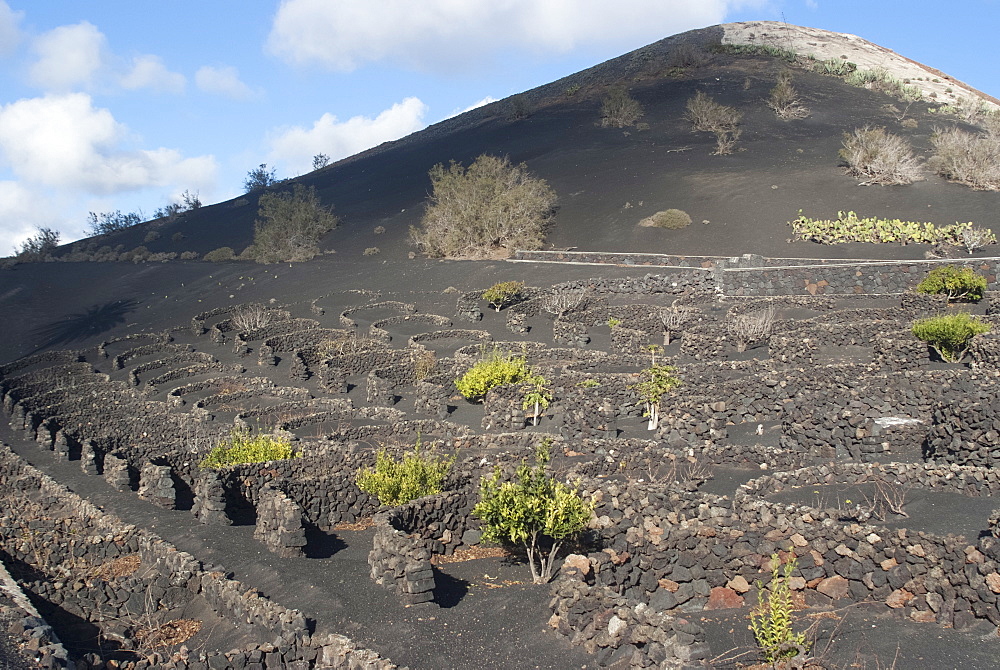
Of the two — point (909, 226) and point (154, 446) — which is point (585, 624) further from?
point (909, 226)

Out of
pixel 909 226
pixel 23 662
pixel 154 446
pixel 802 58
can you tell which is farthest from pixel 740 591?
pixel 802 58

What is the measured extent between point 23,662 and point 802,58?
91.3 meters

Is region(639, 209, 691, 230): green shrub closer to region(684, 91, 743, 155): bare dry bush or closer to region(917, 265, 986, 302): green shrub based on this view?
region(684, 91, 743, 155): bare dry bush

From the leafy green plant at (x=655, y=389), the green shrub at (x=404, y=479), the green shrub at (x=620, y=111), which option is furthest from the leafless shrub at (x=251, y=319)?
the green shrub at (x=620, y=111)

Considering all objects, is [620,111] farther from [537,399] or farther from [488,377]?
[537,399]

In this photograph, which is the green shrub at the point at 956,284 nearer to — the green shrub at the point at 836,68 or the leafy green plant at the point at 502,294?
the leafy green plant at the point at 502,294

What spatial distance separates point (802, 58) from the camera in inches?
3497

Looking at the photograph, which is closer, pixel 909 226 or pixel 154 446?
pixel 154 446

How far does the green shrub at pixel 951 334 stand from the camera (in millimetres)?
25391

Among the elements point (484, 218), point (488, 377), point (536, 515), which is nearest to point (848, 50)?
point (484, 218)

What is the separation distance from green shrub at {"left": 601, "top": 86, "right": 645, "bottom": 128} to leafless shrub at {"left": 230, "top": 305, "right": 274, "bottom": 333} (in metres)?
41.3

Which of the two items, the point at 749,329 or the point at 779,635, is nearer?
the point at 779,635

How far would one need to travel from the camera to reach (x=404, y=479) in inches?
691

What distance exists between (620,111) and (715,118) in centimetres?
1007
